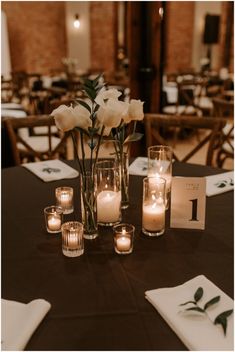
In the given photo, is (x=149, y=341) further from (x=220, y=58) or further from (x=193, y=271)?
(x=220, y=58)

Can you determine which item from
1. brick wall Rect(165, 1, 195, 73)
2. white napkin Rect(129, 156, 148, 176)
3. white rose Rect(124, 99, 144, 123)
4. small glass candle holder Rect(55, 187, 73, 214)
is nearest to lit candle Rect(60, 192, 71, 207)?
small glass candle holder Rect(55, 187, 73, 214)

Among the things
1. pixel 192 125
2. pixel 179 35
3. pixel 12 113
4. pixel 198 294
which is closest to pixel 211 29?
pixel 179 35

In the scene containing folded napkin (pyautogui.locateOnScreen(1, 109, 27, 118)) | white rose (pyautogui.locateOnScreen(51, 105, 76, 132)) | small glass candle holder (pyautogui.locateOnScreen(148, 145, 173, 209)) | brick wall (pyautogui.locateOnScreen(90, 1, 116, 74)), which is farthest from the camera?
brick wall (pyautogui.locateOnScreen(90, 1, 116, 74))

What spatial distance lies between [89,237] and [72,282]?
219 millimetres

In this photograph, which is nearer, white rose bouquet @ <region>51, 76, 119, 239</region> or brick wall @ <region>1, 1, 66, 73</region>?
white rose bouquet @ <region>51, 76, 119, 239</region>

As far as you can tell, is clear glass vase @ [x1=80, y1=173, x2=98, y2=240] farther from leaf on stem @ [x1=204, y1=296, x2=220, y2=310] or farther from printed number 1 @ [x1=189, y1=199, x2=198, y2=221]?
leaf on stem @ [x1=204, y1=296, x2=220, y2=310]

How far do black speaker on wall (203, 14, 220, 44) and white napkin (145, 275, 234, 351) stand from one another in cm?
928

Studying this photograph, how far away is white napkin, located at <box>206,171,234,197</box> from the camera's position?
5.13 feet

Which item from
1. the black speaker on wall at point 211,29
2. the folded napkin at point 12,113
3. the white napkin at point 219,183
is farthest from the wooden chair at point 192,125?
the black speaker on wall at point 211,29

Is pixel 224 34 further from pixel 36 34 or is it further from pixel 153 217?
pixel 153 217

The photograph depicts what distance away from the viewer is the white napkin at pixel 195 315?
79cm

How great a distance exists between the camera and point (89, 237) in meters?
1.20

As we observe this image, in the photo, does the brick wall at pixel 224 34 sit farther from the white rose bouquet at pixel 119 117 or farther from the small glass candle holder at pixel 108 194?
the small glass candle holder at pixel 108 194

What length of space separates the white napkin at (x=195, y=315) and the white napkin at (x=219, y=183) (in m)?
0.61
